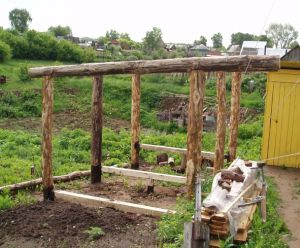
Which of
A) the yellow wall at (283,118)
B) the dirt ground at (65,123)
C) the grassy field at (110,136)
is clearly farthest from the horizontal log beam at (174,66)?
the dirt ground at (65,123)

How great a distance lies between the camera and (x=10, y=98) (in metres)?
26.2

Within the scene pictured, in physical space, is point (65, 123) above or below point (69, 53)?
below

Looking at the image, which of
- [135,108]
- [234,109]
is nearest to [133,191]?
[135,108]

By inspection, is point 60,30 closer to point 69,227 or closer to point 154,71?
point 154,71

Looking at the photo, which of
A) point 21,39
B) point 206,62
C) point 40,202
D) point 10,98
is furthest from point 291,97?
point 21,39

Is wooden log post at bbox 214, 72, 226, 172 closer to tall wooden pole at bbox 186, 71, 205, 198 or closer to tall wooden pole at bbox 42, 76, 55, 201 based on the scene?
tall wooden pole at bbox 186, 71, 205, 198

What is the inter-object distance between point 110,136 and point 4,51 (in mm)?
21294

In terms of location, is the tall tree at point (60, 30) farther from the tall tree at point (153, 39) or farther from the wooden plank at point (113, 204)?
the wooden plank at point (113, 204)

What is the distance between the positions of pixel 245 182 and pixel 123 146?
856cm

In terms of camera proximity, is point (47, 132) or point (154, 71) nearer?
point (154, 71)

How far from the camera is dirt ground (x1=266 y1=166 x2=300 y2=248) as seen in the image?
7.18 metres

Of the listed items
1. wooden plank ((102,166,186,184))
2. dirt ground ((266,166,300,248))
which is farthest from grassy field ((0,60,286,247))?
wooden plank ((102,166,186,184))

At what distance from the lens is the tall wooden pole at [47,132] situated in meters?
9.58

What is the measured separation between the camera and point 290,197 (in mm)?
9164
